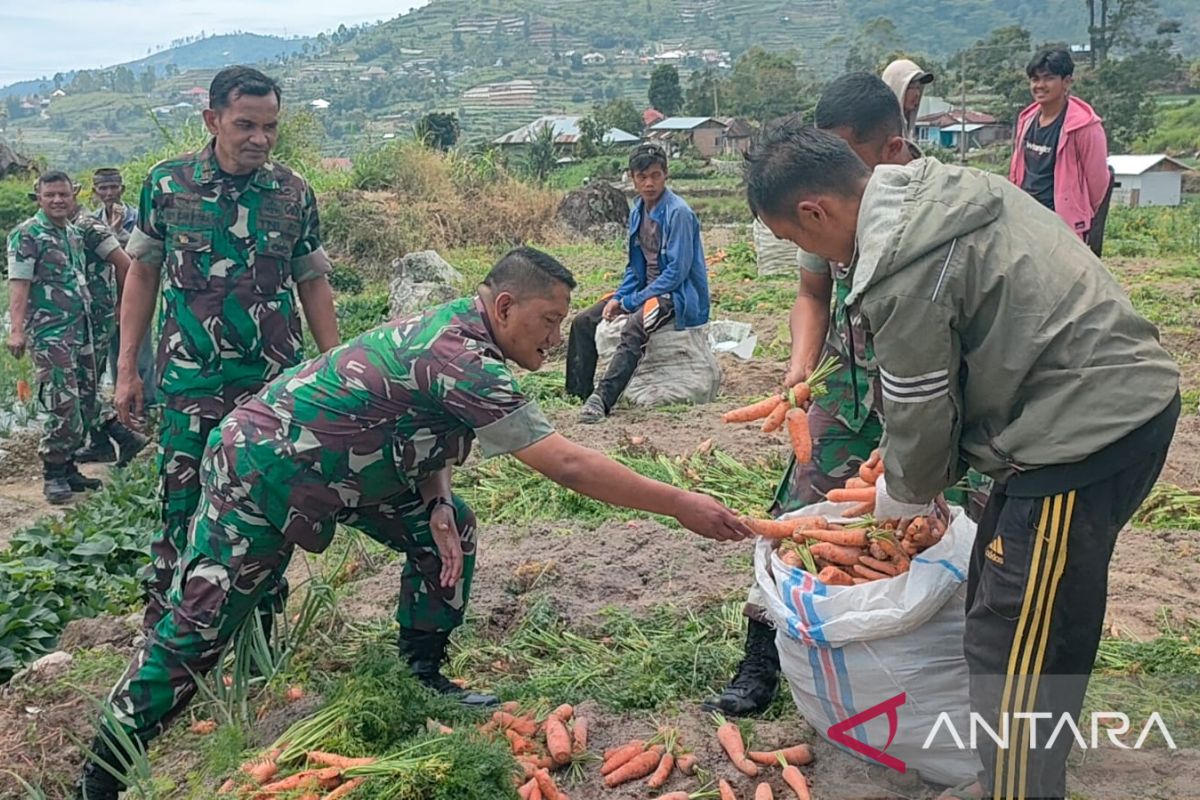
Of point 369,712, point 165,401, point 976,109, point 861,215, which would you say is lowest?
point 976,109

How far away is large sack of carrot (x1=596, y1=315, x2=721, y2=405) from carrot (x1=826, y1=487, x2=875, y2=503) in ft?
15.9

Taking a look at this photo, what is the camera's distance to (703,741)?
3.47 meters

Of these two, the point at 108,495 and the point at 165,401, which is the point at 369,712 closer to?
the point at 165,401

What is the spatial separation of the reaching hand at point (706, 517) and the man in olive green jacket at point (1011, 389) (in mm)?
607

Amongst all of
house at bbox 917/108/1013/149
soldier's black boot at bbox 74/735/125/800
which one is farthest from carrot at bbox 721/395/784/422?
house at bbox 917/108/1013/149

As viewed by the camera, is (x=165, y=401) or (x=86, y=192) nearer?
(x=165, y=401)

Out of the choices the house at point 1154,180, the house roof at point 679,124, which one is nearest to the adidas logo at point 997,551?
the house at point 1154,180

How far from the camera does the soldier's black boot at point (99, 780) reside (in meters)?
3.36

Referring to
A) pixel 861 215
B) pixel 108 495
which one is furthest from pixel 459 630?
pixel 108 495

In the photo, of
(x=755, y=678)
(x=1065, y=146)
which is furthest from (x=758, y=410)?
(x=1065, y=146)

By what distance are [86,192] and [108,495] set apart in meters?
14.4

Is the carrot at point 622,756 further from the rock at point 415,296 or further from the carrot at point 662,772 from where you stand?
the rock at point 415,296

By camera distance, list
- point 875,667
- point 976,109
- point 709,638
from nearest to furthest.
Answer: point 875,667 < point 709,638 < point 976,109

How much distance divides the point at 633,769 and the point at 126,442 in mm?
6558
